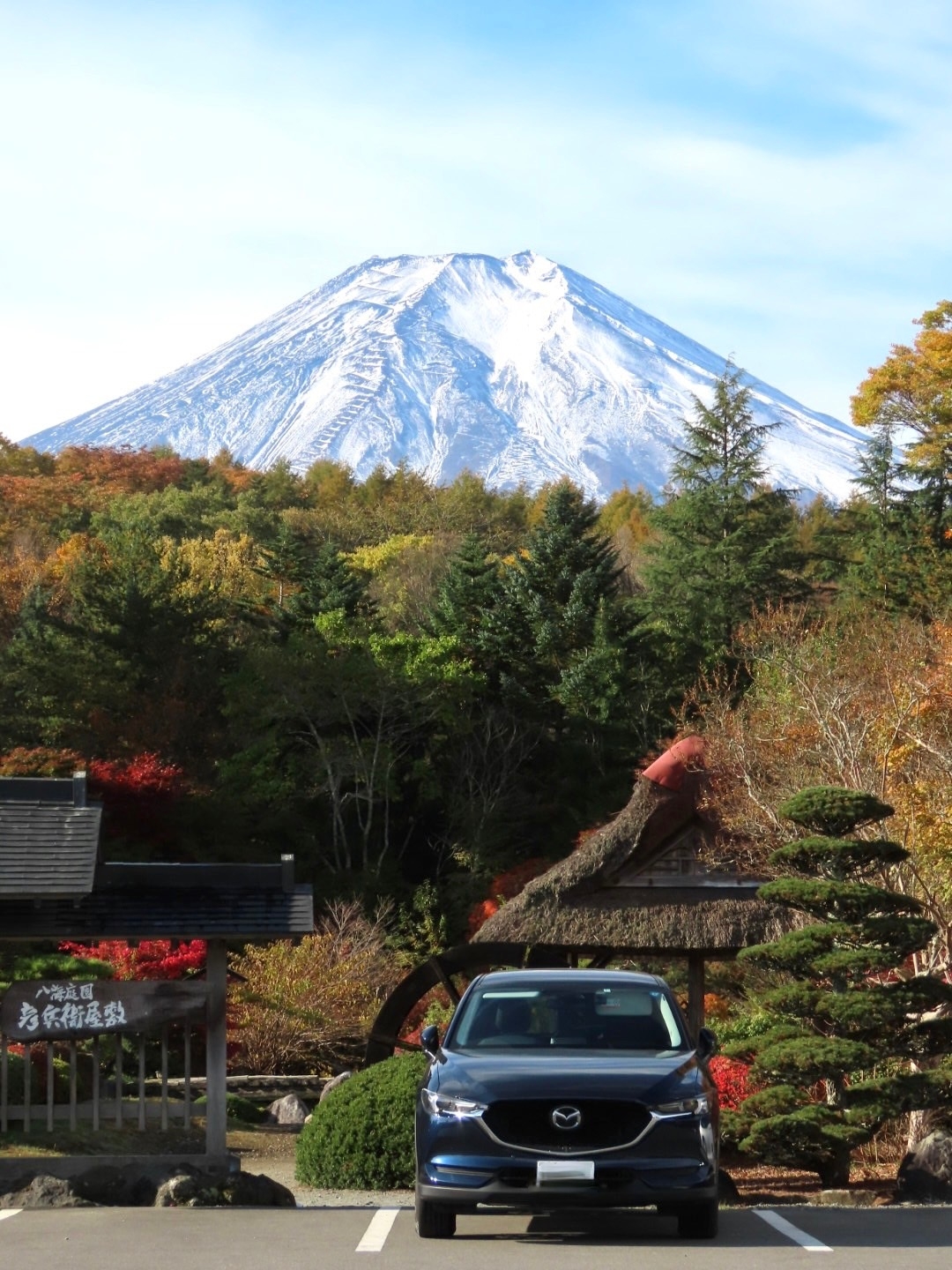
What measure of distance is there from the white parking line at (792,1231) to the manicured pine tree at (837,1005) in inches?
110

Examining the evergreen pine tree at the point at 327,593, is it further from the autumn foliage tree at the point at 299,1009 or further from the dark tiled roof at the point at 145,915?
the dark tiled roof at the point at 145,915

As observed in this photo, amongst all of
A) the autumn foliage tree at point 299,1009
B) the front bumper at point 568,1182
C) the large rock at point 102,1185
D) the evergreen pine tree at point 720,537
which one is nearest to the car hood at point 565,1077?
the front bumper at point 568,1182

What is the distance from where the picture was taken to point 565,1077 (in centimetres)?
870

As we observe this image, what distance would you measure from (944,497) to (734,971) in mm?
24159

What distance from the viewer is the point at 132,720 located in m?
37.0

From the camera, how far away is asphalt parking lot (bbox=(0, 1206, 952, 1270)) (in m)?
8.16

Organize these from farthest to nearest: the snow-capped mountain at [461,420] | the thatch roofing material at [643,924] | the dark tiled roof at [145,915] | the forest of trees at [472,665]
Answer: the snow-capped mountain at [461,420]
the forest of trees at [472,665]
the thatch roofing material at [643,924]
the dark tiled roof at [145,915]

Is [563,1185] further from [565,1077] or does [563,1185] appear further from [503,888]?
[503,888]

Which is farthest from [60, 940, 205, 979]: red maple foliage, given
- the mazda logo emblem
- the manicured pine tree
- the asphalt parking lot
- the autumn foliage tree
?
the mazda logo emblem

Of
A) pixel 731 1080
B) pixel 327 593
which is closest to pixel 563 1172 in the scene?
pixel 731 1080

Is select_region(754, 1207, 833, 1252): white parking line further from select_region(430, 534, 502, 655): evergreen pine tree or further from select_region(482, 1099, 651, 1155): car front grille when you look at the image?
select_region(430, 534, 502, 655): evergreen pine tree

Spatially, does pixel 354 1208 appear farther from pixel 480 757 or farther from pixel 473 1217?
pixel 480 757

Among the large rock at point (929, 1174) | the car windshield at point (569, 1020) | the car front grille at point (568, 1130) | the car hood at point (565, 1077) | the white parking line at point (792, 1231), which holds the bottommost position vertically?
the large rock at point (929, 1174)

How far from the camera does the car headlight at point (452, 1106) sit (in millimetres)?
8555
